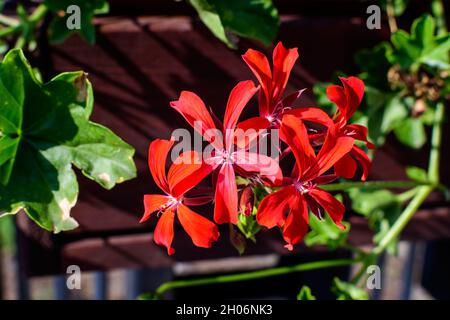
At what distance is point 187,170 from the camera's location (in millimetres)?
605

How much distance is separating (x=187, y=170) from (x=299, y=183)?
114 millimetres

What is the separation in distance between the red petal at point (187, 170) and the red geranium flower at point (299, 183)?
0.07m

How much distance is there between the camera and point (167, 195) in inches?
26.9

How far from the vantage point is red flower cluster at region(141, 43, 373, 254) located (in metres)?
0.61

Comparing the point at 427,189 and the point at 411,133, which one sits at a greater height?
the point at 411,133

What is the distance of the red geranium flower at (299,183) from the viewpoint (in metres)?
0.60

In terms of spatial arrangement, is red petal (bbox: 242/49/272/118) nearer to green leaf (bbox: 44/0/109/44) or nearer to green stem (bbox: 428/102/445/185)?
green leaf (bbox: 44/0/109/44)

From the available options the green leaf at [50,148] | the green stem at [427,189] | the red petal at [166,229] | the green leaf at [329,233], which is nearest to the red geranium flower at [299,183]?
the red petal at [166,229]

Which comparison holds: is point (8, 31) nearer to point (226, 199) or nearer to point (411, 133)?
point (226, 199)

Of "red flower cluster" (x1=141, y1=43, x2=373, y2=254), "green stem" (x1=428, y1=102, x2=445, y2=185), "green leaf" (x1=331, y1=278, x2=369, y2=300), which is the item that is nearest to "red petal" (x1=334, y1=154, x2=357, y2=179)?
"red flower cluster" (x1=141, y1=43, x2=373, y2=254)

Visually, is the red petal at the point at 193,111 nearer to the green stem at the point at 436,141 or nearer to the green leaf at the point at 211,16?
the green leaf at the point at 211,16

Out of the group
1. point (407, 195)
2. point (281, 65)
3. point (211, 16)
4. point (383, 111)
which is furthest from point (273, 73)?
point (407, 195)
